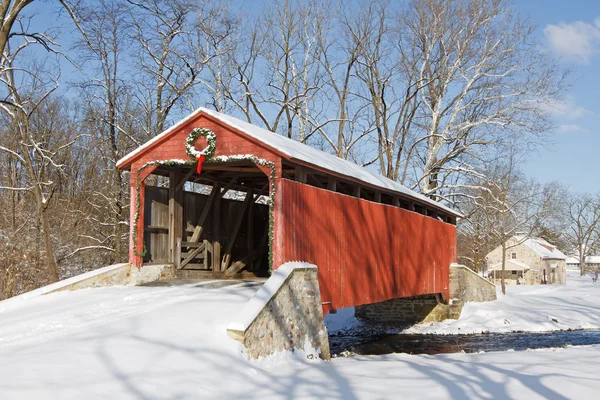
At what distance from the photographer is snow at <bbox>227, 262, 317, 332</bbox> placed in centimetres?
684

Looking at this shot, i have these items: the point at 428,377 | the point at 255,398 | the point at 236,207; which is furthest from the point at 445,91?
the point at 255,398

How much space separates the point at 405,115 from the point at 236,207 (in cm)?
1479

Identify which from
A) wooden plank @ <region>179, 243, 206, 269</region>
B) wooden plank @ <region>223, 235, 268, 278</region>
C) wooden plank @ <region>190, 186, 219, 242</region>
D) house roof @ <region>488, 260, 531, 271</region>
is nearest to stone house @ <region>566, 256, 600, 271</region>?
house roof @ <region>488, 260, 531, 271</region>

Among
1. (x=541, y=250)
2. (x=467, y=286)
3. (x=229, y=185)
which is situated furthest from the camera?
(x=541, y=250)

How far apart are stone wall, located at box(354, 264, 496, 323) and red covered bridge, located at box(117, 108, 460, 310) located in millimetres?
2535

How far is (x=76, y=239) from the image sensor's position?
20719 mm

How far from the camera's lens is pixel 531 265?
46.0 m

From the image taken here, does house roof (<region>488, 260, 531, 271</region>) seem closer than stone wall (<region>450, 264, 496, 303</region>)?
No

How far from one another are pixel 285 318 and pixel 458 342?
8753 mm

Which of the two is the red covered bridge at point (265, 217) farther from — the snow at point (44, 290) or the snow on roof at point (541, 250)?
the snow on roof at point (541, 250)

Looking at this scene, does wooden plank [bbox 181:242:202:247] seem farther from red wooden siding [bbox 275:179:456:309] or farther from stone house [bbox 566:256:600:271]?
stone house [bbox 566:256:600:271]

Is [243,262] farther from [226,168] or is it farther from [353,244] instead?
[353,244]

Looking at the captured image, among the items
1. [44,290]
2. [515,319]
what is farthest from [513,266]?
[44,290]

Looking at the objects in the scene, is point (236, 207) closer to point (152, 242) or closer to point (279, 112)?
point (152, 242)
